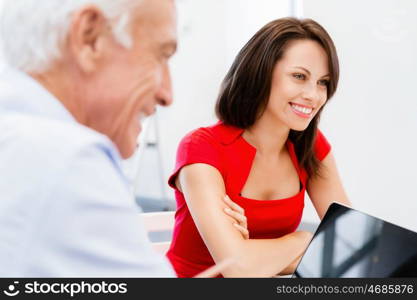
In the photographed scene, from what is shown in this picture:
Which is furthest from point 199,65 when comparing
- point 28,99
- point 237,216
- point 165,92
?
point 28,99

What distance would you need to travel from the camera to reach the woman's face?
130 cm

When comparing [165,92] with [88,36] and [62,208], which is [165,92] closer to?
[88,36]

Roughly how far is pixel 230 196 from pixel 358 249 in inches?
17.6

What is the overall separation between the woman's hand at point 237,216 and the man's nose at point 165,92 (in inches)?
23.5

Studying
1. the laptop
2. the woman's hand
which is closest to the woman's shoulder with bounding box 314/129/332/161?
the woman's hand

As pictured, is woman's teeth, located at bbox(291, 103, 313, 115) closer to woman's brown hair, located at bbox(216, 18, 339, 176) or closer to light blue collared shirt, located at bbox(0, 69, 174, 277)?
Answer: woman's brown hair, located at bbox(216, 18, 339, 176)

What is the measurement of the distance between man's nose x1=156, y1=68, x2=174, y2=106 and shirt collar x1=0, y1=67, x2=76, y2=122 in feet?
0.40

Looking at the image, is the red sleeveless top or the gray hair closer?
the gray hair

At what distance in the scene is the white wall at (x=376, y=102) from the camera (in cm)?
216

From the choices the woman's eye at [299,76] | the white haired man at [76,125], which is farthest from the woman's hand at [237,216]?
the white haired man at [76,125]

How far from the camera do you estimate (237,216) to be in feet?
3.88

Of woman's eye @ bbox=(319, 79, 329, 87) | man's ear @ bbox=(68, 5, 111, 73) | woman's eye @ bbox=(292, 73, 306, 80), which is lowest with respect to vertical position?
woman's eye @ bbox=(319, 79, 329, 87)

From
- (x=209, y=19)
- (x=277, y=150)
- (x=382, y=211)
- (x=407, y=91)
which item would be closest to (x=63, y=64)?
(x=277, y=150)

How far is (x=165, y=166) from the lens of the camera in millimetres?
3598
